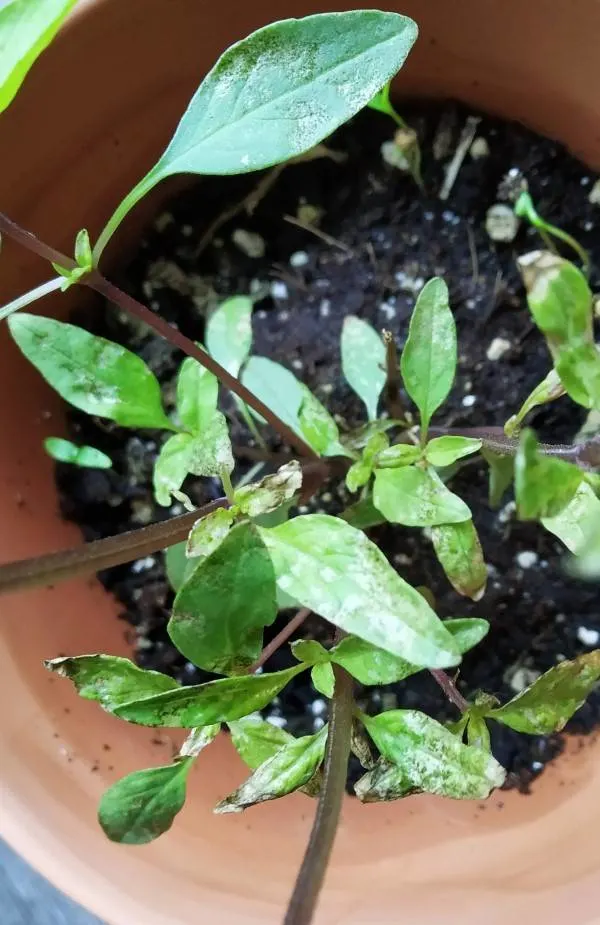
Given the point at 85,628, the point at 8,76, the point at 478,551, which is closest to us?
the point at 8,76

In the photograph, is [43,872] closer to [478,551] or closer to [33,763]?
[33,763]

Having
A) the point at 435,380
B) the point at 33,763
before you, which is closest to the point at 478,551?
the point at 435,380

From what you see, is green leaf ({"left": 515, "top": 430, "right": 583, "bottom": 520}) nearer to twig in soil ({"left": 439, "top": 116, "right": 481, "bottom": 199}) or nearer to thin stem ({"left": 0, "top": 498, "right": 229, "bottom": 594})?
thin stem ({"left": 0, "top": 498, "right": 229, "bottom": 594})

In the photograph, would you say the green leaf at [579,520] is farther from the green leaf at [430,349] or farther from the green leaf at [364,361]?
the green leaf at [364,361]

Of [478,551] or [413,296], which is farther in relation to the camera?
[413,296]

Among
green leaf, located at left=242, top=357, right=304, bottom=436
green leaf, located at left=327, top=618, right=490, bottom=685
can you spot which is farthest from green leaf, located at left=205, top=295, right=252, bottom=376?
green leaf, located at left=327, top=618, right=490, bottom=685

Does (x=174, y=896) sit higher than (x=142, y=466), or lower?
lower
